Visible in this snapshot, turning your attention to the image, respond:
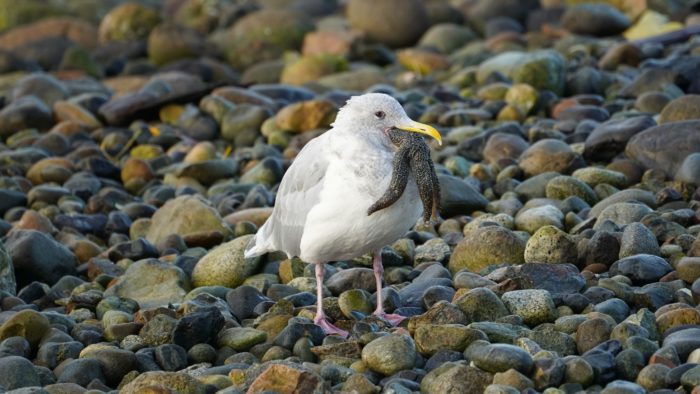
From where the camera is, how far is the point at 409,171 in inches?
257

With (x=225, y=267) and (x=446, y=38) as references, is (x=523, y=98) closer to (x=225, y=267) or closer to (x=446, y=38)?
(x=225, y=267)

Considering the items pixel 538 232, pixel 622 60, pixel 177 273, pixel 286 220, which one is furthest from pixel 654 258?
pixel 622 60

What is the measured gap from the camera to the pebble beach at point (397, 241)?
5949 mm

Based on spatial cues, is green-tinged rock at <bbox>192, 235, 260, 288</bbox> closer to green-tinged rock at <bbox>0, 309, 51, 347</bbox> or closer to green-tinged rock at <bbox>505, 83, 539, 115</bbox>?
green-tinged rock at <bbox>0, 309, 51, 347</bbox>

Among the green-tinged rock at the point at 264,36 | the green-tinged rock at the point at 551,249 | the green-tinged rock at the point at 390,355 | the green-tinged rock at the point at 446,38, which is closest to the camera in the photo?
the green-tinged rock at the point at 390,355

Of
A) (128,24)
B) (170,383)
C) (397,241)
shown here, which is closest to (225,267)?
(397,241)

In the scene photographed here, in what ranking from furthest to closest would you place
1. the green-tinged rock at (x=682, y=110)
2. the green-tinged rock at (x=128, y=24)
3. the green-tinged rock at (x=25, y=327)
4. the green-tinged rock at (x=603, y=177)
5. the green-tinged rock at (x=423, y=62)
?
1. the green-tinged rock at (x=128, y=24)
2. the green-tinged rock at (x=423, y=62)
3. the green-tinged rock at (x=682, y=110)
4. the green-tinged rock at (x=603, y=177)
5. the green-tinged rock at (x=25, y=327)

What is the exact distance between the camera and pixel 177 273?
26.9ft

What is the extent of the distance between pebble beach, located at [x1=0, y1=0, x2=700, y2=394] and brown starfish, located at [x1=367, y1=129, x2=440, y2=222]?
0.60 meters

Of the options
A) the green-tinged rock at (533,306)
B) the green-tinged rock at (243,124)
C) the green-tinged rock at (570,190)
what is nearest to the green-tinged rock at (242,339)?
the green-tinged rock at (533,306)

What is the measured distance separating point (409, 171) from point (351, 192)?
0.36 metres

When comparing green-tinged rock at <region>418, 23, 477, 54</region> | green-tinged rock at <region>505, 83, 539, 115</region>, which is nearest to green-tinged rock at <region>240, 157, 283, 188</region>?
green-tinged rock at <region>505, 83, 539, 115</region>

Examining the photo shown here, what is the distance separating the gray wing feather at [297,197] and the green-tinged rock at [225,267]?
0.75 meters

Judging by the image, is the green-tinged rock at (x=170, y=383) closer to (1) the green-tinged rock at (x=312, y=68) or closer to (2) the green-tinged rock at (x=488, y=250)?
(2) the green-tinged rock at (x=488, y=250)
